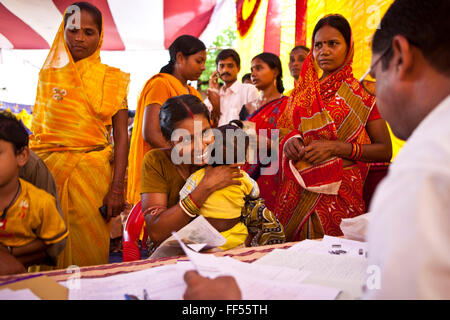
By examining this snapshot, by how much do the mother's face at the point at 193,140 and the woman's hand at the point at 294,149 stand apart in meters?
0.57

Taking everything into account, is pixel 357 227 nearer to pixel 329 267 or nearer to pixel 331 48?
pixel 329 267

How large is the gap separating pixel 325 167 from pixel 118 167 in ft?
3.71

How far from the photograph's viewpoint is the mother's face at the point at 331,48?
2.02 meters

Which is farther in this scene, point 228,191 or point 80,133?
point 80,133

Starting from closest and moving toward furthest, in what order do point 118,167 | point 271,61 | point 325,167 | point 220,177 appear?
point 220,177
point 325,167
point 118,167
point 271,61

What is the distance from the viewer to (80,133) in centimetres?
192

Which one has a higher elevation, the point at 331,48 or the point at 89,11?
the point at 89,11

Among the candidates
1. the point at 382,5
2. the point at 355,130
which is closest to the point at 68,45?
the point at 355,130

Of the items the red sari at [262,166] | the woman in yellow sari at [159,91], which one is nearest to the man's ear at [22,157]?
the woman in yellow sari at [159,91]

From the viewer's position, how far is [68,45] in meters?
1.96

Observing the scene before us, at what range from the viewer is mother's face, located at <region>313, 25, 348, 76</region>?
2.02m

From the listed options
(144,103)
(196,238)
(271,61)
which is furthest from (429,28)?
(271,61)
